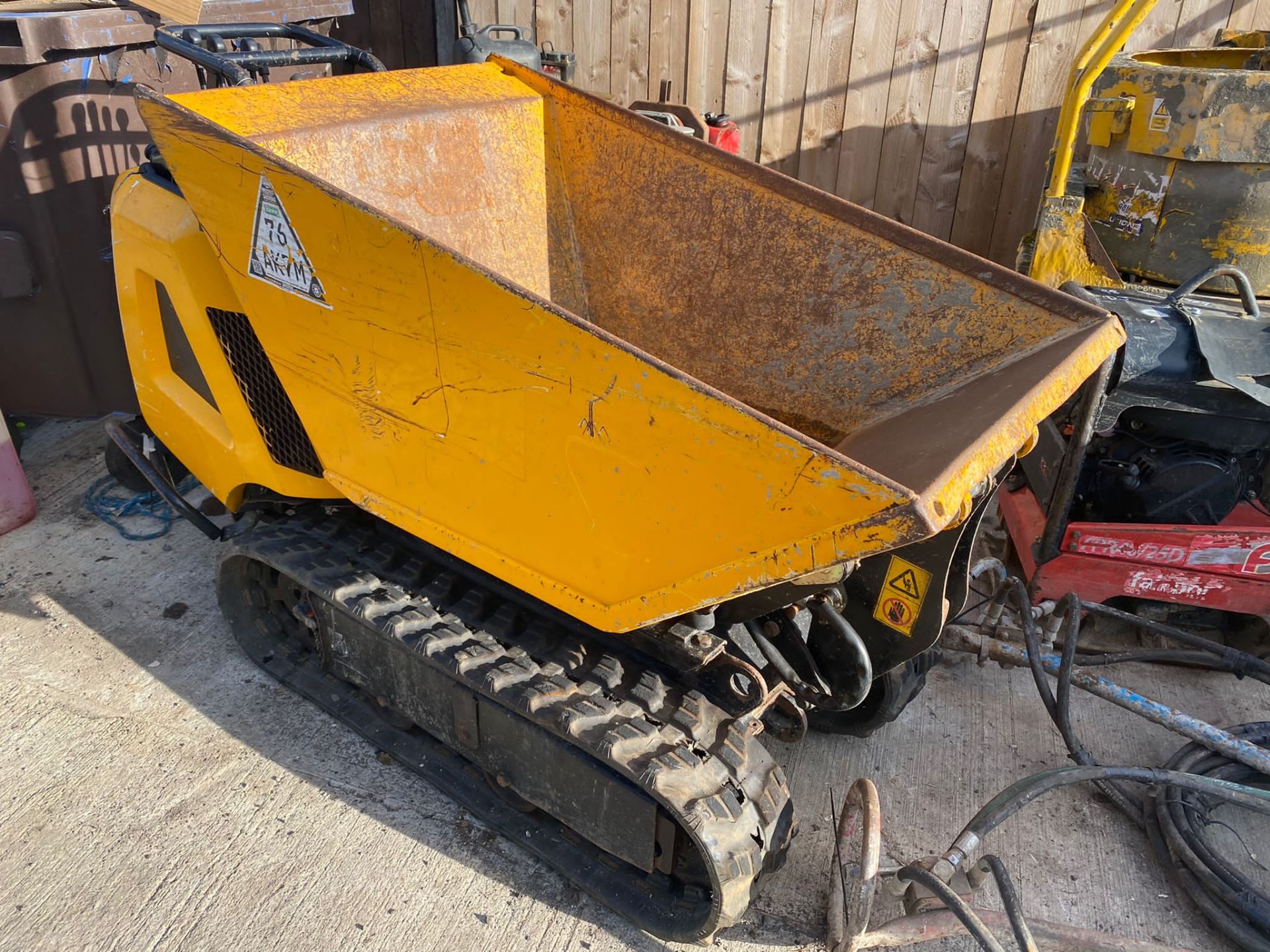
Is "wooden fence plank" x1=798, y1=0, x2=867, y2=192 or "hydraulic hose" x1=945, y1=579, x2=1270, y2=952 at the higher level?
"wooden fence plank" x1=798, y1=0, x2=867, y2=192

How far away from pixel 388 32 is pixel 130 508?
3391 millimetres

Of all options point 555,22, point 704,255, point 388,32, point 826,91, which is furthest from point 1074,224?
point 388,32

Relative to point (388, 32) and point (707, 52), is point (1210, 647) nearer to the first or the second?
point (707, 52)

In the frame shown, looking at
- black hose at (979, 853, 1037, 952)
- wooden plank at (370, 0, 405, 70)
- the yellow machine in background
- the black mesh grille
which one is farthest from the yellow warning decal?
wooden plank at (370, 0, 405, 70)

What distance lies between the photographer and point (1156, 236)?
11.0 ft

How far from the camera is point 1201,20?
164 inches

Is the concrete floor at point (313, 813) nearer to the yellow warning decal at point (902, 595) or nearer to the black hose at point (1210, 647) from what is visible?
the black hose at point (1210, 647)

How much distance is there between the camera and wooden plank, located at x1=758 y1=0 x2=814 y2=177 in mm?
4574

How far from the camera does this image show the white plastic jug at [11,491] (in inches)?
122

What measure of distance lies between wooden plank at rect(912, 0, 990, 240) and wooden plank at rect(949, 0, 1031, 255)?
30 mm

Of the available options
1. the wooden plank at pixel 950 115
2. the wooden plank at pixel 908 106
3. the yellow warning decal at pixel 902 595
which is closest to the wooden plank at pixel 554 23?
the wooden plank at pixel 908 106

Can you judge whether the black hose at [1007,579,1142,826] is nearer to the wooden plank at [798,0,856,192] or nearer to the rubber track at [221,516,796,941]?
the rubber track at [221,516,796,941]

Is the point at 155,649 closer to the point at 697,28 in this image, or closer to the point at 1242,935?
the point at 1242,935

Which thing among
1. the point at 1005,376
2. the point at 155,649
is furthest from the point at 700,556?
the point at 155,649
